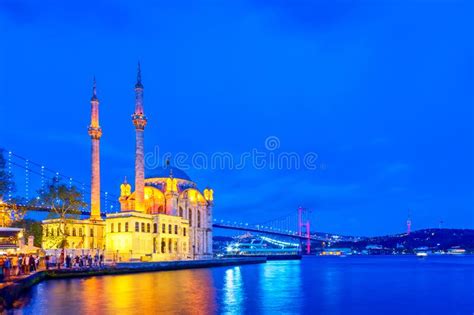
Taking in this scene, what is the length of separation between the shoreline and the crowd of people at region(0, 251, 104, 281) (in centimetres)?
77

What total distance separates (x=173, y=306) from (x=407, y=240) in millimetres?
167883

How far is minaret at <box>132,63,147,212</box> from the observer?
58147 mm

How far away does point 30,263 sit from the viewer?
33.7 meters

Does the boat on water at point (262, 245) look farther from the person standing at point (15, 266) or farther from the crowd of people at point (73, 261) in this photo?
the person standing at point (15, 266)

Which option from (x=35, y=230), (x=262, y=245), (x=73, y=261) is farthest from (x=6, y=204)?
(x=262, y=245)

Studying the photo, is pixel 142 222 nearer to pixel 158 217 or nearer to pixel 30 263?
pixel 158 217

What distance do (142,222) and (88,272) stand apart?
1668 cm

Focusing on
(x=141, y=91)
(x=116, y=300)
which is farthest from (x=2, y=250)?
(x=141, y=91)

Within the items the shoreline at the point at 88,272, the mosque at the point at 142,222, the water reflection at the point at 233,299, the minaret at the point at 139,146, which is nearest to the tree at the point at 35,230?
the mosque at the point at 142,222

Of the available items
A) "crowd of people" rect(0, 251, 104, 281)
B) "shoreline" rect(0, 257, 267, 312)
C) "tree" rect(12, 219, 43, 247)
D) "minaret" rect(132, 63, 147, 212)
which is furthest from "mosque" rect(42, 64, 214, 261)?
"crowd of people" rect(0, 251, 104, 281)

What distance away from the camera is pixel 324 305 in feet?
76.5

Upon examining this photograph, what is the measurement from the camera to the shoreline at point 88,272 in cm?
2070

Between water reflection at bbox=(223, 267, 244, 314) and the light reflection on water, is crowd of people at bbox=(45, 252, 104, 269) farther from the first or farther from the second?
water reflection at bbox=(223, 267, 244, 314)

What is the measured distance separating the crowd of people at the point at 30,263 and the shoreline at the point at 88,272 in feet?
2.54
